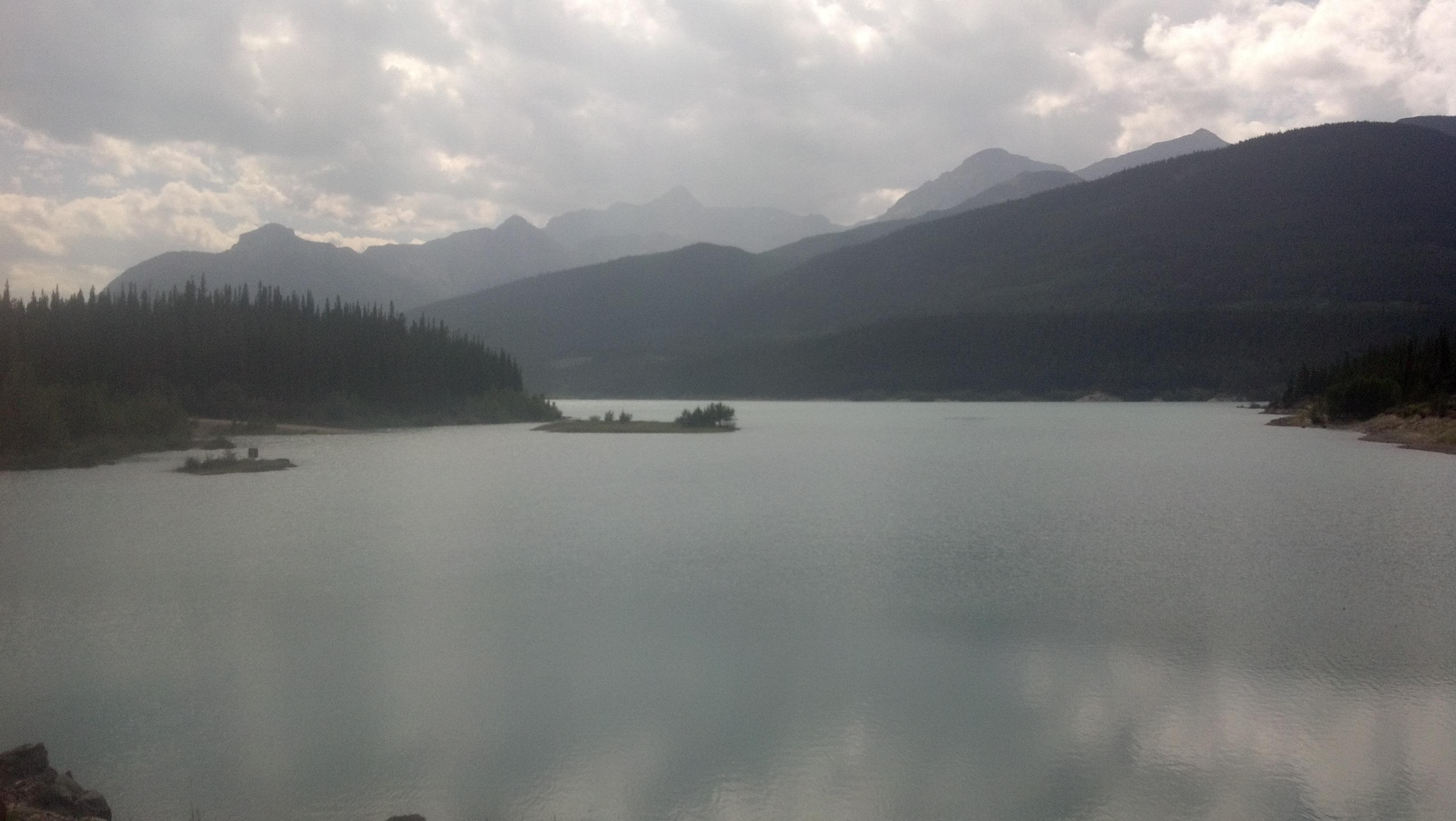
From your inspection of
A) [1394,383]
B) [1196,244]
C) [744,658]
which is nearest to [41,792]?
[744,658]

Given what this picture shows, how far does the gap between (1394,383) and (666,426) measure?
40564 millimetres

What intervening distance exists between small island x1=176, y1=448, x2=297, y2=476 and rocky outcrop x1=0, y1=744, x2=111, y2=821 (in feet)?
88.7

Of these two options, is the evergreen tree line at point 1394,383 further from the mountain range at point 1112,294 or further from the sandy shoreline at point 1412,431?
the mountain range at point 1112,294

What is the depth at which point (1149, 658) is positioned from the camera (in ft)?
35.4

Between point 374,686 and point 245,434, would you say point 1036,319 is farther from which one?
point 374,686

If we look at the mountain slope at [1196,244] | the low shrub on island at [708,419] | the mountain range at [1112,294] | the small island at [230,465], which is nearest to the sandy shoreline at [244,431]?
the small island at [230,465]

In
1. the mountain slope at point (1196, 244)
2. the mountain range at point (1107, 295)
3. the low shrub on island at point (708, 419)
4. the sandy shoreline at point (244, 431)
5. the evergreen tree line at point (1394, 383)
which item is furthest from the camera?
the mountain slope at point (1196, 244)

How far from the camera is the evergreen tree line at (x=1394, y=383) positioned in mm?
47969

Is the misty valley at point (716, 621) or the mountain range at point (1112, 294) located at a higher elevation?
the mountain range at point (1112, 294)

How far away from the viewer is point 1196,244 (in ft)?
477

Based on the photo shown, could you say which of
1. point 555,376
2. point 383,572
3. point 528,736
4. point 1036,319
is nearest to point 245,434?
point 383,572

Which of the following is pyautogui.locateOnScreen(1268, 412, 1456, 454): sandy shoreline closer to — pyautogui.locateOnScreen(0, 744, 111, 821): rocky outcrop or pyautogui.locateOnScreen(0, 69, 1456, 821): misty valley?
pyautogui.locateOnScreen(0, 69, 1456, 821): misty valley

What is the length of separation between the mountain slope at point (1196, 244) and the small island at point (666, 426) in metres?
87.3

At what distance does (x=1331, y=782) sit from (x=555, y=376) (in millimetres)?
163519
